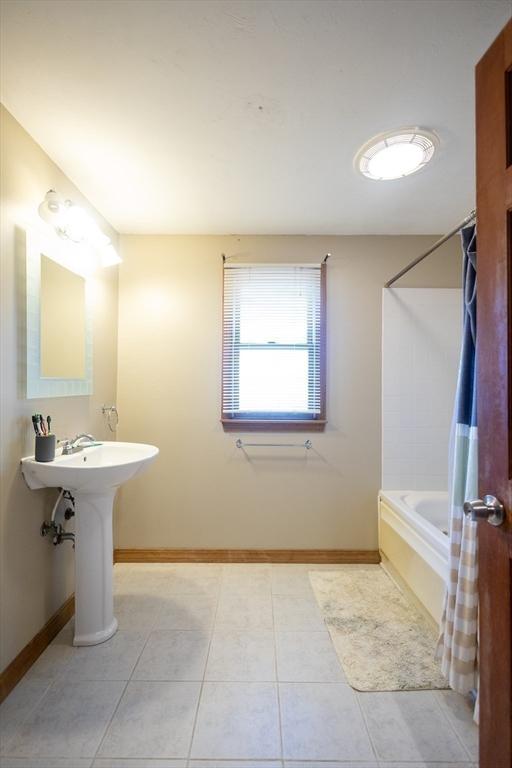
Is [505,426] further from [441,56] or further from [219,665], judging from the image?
[219,665]

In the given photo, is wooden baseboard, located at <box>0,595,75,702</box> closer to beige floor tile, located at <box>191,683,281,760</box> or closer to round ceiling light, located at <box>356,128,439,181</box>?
beige floor tile, located at <box>191,683,281,760</box>

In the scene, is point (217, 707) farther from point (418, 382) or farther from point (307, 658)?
point (418, 382)

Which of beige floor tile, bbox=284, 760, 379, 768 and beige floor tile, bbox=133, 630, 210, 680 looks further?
beige floor tile, bbox=133, 630, 210, 680

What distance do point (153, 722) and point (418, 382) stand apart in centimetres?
232

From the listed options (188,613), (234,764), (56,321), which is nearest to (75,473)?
(56,321)

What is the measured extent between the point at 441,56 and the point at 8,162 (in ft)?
5.57

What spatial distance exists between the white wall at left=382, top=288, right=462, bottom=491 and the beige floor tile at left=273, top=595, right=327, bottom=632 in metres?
0.96

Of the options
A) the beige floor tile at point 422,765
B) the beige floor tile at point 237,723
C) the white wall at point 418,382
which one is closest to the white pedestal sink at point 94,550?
the beige floor tile at point 237,723

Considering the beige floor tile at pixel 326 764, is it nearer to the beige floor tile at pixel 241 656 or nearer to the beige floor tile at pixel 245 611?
the beige floor tile at pixel 241 656

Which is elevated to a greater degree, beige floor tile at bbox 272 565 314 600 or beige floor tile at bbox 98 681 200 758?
beige floor tile at bbox 98 681 200 758

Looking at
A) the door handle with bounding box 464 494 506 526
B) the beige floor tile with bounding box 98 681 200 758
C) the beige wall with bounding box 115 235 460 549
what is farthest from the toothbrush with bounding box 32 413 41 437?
the door handle with bounding box 464 494 506 526

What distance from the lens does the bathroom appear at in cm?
112

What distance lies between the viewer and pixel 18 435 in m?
1.47

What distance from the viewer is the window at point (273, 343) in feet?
7.94
